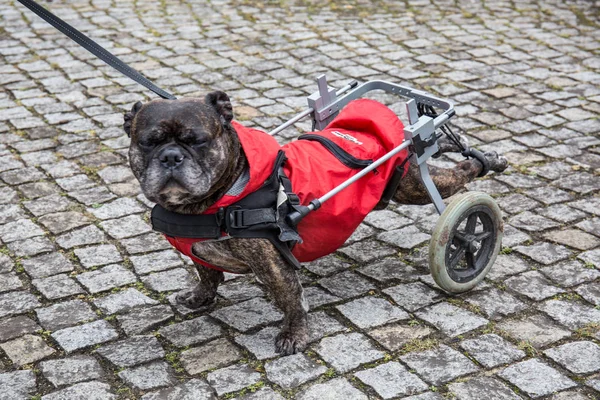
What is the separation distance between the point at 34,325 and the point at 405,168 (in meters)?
2.35

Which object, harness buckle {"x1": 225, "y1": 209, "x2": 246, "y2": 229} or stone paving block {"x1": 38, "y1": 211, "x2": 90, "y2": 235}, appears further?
stone paving block {"x1": 38, "y1": 211, "x2": 90, "y2": 235}

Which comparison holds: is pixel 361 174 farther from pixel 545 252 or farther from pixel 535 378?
pixel 545 252

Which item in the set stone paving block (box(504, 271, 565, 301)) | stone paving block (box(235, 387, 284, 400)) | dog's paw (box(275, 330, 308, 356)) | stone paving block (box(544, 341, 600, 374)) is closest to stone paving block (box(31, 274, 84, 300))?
dog's paw (box(275, 330, 308, 356))

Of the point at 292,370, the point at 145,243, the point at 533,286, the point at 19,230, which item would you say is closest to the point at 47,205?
the point at 19,230

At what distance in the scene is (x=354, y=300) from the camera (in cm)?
500

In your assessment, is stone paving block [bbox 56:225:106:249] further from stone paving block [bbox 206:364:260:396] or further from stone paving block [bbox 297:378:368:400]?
stone paving block [bbox 297:378:368:400]

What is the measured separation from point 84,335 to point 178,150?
4.52ft

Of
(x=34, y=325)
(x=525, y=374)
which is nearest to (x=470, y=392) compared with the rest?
(x=525, y=374)

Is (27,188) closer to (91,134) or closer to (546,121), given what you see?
(91,134)

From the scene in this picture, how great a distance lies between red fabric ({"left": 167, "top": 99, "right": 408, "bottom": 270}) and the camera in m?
4.29

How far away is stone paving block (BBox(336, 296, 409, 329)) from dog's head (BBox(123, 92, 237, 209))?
126 cm

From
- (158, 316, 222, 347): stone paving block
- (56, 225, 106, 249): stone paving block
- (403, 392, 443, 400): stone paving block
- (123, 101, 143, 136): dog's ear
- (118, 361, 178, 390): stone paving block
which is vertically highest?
(123, 101, 143, 136): dog's ear

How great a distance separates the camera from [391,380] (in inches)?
166

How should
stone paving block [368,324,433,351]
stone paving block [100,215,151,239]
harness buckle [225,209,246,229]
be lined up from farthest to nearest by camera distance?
stone paving block [100,215,151,239] → stone paving block [368,324,433,351] → harness buckle [225,209,246,229]
